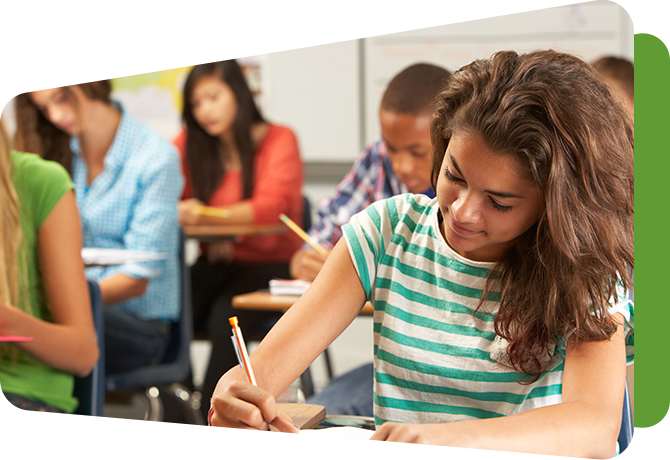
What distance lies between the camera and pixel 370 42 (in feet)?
12.3

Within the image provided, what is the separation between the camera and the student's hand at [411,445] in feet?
2.27

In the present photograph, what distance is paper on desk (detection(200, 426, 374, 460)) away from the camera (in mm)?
770

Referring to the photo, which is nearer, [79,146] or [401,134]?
[401,134]

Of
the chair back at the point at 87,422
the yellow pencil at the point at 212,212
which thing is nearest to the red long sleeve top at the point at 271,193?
the yellow pencil at the point at 212,212

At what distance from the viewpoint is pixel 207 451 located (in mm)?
792

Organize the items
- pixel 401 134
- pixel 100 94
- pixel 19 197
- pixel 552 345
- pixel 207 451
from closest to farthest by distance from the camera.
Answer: pixel 207 451 → pixel 552 345 → pixel 19 197 → pixel 401 134 → pixel 100 94

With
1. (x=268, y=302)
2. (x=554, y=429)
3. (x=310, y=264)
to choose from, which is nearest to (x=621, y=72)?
(x=310, y=264)

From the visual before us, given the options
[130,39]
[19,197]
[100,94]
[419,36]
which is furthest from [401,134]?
[130,39]

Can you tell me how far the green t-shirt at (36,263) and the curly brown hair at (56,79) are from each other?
43.5 inches

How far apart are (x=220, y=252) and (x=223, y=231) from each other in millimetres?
227

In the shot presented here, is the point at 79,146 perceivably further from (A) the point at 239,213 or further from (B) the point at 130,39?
(B) the point at 130,39

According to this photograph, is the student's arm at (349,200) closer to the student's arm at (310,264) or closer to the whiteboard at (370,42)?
the student's arm at (310,264)

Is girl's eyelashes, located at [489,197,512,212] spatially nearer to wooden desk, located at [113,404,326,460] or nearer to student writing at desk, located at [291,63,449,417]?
wooden desk, located at [113,404,326,460]

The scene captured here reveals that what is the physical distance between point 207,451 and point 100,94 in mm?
1855
